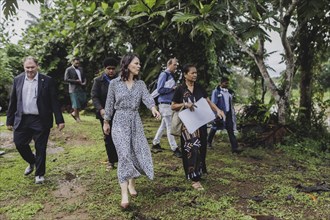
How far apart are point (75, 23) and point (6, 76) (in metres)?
2.65

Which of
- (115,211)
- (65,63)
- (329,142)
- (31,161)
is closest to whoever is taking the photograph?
(115,211)

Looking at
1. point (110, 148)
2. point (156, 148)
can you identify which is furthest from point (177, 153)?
point (110, 148)

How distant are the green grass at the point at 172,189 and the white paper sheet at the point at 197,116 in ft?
2.59

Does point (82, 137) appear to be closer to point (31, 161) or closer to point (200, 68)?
point (31, 161)

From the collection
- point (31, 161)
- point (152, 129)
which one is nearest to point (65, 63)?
point (152, 129)

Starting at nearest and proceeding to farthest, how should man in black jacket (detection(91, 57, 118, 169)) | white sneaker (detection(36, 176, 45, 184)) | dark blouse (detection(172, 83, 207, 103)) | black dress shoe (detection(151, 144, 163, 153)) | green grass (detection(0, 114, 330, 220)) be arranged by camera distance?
green grass (detection(0, 114, 330, 220)) → dark blouse (detection(172, 83, 207, 103)) → white sneaker (detection(36, 176, 45, 184)) → man in black jacket (detection(91, 57, 118, 169)) → black dress shoe (detection(151, 144, 163, 153))

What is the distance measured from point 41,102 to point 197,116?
199cm

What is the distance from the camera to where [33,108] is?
4.62 meters

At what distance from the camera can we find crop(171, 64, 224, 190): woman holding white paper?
446 cm

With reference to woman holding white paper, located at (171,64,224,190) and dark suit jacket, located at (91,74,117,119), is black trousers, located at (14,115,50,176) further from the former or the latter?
woman holding white paper, located at (171,64,224,190)

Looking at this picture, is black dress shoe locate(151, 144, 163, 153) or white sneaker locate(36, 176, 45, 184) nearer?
white sneaker locate(36, 176, 45, 184)

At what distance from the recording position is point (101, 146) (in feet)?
23.5

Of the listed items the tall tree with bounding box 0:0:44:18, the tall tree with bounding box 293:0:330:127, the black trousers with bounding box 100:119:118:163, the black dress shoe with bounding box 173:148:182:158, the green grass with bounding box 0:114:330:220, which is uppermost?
the tall tree with bounding box 293:0:330:127

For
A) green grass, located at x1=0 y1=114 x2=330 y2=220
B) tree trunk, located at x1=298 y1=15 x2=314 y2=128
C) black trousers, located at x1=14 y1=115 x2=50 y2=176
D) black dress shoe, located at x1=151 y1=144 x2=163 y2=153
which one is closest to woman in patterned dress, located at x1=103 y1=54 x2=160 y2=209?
green grass, located at x1=0 y1=114 x2=330 y2=220
